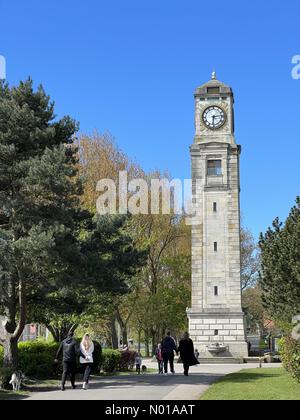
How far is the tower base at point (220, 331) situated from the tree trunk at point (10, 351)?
83.3 ft

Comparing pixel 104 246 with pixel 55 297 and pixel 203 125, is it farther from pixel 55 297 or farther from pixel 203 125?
pixel 203 125

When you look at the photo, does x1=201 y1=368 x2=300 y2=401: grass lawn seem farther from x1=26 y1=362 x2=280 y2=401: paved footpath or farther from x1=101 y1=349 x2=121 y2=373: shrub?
x1=101 y1=349 x2=121 y2=373: shrub

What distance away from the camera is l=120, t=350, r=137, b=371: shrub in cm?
3045

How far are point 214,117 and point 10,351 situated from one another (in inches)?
1260

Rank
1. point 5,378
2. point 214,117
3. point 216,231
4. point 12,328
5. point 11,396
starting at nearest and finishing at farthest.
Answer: point 11,396
point 5,378
point 12,328
point 216,231
point 214,117

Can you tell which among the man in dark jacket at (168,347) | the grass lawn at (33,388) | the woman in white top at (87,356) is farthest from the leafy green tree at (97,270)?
the grass lawn at (33,388)

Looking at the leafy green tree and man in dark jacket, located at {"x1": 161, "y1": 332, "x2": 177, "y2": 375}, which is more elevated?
the leafy green tree

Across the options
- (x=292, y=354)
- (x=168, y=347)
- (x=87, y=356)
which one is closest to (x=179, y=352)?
(x=168, y=347)

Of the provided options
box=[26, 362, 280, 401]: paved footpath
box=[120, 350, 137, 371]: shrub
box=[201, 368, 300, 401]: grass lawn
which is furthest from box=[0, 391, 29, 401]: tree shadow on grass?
box=[120, 350, 137, 371]: shrub

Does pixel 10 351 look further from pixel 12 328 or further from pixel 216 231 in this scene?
pixel 216 231

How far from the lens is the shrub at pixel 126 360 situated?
30.5 m

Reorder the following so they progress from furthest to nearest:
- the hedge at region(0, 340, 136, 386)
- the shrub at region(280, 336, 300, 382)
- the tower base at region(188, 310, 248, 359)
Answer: the tower base at region(188, 310, 248, 359) → the hedge at region(0, 340, 136, 386) → the shrub at region(280, 336, 300, 382)

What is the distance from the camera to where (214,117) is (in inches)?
1940

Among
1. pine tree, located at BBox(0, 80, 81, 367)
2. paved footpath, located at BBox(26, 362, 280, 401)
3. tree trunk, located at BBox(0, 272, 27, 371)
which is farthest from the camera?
tree trunk, located at BBox(0, 272, 27, 371)
